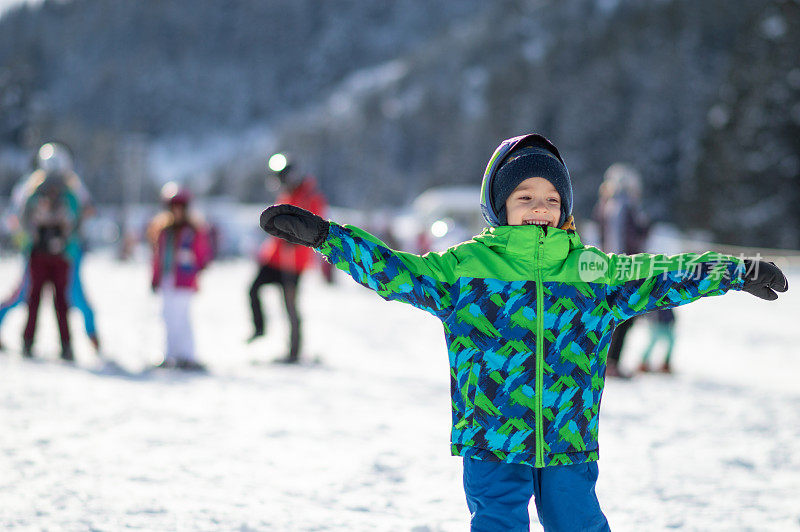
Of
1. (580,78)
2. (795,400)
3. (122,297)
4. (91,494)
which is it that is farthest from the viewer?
(580,78)

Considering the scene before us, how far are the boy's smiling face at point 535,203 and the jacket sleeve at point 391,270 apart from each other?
208 millimetres

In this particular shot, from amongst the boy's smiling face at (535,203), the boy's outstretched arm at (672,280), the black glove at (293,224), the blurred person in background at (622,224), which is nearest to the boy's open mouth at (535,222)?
the boy's smiling face at (535,203)

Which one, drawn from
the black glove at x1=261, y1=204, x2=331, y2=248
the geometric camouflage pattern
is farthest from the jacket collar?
the black glove at x1=261, y1=204, x2=331, y2=248

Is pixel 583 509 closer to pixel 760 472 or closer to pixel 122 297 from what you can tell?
pixel 760 472

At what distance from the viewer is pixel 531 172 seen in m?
1.99

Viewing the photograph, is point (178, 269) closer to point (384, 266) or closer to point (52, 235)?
point (52, 235)

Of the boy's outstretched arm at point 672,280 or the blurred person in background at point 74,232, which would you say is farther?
the blurred person in background at point 74,232

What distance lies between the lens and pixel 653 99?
147 ft

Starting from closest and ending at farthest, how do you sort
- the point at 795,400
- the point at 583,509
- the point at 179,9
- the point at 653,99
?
the point at 583,509
the point at 795,400
the point at 653,99
the point at 179,9

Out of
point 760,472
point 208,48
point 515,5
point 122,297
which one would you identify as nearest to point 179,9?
point 208,48

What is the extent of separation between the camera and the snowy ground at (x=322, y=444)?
282 cm

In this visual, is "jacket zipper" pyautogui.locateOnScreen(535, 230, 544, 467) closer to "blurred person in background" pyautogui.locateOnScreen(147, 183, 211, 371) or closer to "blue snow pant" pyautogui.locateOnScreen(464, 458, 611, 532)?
"blue snow pant" pyautogui.locateOnScreen(464, 458, 611, 532)

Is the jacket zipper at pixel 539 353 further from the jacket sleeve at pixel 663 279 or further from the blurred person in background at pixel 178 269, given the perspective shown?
the blurred person in background at pixel 178 269

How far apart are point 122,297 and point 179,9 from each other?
164798mm
